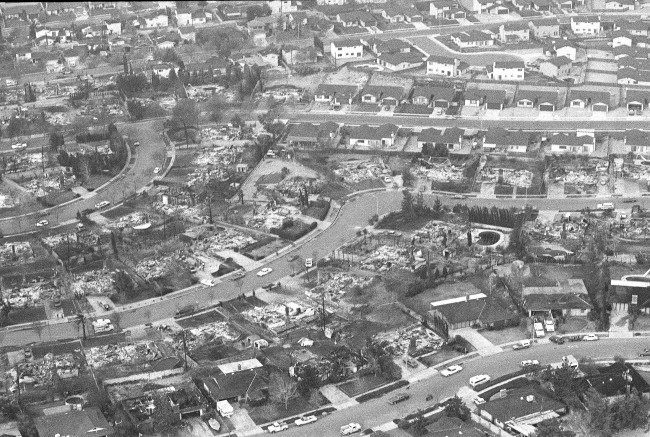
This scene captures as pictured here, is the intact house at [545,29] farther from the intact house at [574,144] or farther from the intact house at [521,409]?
the intact house at [521,409]

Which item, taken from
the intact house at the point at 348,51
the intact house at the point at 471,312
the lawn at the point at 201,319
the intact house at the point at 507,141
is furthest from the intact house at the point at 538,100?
the lawn at the point at 201,319

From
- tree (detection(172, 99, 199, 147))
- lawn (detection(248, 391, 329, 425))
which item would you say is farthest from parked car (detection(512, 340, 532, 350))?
tree (detection(172, 99, 199, 147))

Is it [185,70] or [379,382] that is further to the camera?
[185,70]

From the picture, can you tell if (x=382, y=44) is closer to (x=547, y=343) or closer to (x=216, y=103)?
(x=216, y=103)

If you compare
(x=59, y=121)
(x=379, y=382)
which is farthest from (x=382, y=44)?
(x=379, y=382)

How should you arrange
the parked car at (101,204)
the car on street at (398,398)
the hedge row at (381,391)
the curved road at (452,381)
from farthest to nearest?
the parked car at (101,204) → the hedge row at (381,391) → the car on street at (398,398) → the curved road at (452,381)

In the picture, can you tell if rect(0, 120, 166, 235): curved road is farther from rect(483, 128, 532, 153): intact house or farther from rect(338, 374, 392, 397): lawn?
rect(338, 374, 392, 397): lawn
